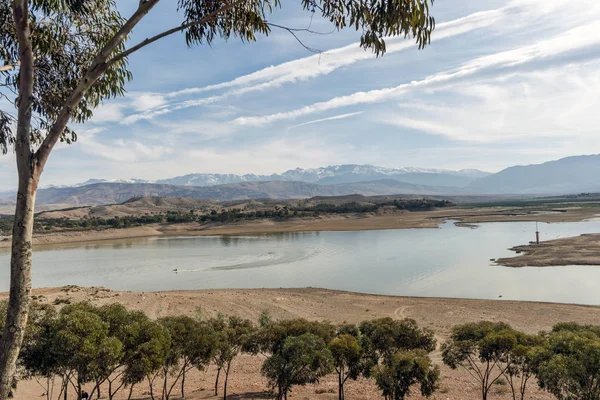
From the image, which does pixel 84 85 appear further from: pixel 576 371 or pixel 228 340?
pixel 228 340

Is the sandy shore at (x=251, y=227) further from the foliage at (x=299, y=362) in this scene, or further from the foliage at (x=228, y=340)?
the foliage at (x=299, y=362)

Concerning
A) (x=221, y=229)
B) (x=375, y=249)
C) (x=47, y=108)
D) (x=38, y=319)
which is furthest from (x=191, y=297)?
(x=221, y=229)

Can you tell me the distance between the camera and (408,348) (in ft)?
38.5

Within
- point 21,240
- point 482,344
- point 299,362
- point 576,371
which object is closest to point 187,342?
point 299,362

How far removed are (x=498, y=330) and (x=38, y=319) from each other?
1189 centimetres

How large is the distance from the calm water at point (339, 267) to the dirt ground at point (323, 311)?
3.30 metres

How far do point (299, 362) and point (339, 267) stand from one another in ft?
93.6

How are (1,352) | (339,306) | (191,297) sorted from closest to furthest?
1. (1,352)
2. (339,306)
3. (191,297)

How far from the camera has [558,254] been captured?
3697 cm

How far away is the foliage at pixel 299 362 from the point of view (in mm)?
9484

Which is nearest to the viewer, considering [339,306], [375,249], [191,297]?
[339,306]

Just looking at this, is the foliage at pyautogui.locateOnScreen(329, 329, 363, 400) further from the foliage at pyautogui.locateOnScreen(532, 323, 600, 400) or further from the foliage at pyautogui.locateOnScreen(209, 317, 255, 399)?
the foliage at pyautogui.locateOnScreen(532, 323, 600, 400)

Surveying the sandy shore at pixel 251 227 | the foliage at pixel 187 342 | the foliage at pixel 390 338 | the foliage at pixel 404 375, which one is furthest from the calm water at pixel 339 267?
the foliage at pixel 187 342

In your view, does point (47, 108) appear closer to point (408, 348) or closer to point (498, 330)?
point (408, 348)
